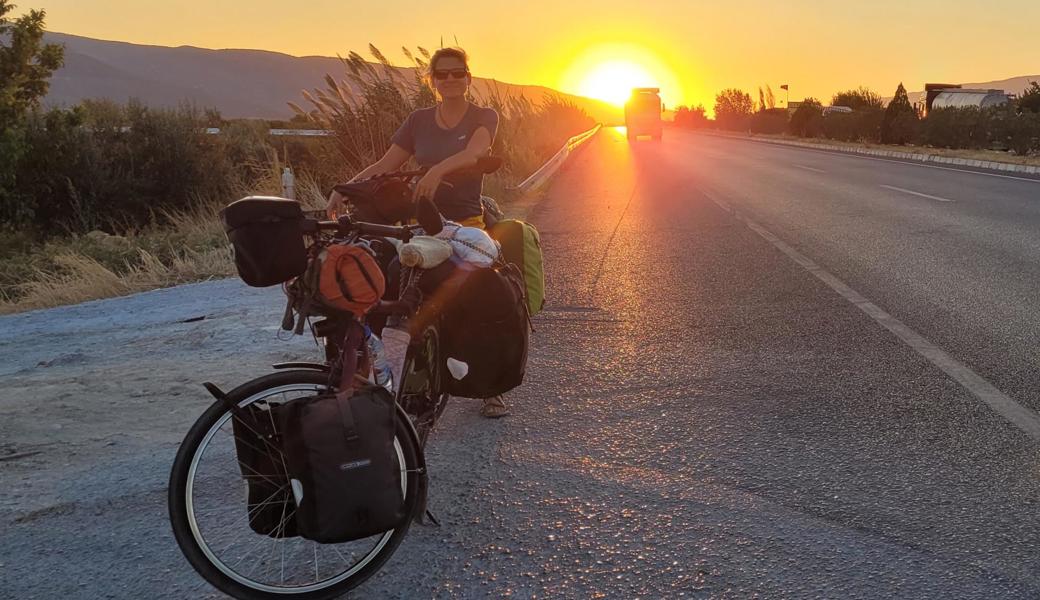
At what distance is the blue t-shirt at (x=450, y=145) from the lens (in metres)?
3.99

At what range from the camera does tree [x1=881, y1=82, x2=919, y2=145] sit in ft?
129

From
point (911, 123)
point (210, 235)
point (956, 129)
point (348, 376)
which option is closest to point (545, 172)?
point (210, 235)

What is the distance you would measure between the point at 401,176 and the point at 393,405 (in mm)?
1128

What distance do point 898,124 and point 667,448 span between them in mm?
41882

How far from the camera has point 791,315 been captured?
620 cm

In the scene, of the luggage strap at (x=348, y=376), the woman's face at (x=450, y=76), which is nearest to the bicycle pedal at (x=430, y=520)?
the luggage strap at (x=348, y=376)

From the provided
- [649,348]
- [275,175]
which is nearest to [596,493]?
[649,348]

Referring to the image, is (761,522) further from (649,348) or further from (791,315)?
(791,315)

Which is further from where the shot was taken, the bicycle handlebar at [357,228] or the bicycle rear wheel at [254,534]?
the bicycle handlebar at [357,228]

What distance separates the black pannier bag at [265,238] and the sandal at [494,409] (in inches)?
78.1

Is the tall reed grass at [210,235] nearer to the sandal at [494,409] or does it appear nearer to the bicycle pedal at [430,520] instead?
the sandal at [494,409]

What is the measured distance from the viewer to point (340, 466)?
91.7 inches

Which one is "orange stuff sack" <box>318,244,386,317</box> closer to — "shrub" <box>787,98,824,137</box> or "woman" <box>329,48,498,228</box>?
"woman" <box>329,48,498,228</box>

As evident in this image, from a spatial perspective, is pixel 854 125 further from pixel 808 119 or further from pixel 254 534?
pixel 254 534
